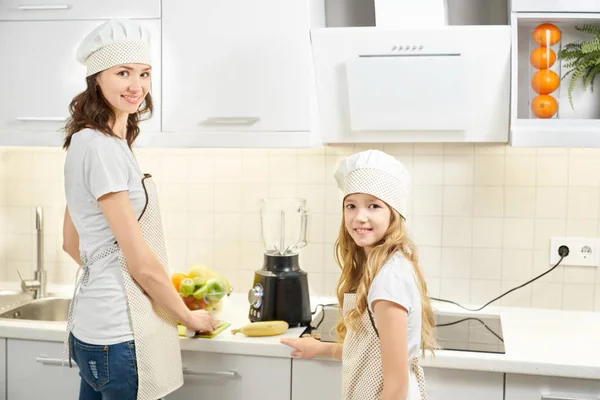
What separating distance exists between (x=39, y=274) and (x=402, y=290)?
147cm

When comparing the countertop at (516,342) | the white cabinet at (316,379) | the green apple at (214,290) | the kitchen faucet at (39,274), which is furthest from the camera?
the kitchen faucet at (39,274)

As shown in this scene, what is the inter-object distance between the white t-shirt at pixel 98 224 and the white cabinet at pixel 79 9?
61 cm

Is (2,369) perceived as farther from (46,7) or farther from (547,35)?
(547,35)

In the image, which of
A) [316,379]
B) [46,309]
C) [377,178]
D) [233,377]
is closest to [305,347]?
[316,379]

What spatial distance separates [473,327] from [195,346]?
2.66 feet

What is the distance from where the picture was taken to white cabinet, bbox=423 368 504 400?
1.85m

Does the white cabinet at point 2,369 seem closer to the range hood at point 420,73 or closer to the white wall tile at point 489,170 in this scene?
the range hood at point 420,73

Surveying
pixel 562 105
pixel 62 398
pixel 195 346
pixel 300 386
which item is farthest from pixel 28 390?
pixel 562 105

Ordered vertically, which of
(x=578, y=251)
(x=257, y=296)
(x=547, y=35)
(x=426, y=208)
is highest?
(x=547, y=35)

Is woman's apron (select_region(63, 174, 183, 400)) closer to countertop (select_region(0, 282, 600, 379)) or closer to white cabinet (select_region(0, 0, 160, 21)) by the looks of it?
countertop (select_region(0, 282, 600, 379))

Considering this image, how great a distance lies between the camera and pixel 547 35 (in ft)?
7.04

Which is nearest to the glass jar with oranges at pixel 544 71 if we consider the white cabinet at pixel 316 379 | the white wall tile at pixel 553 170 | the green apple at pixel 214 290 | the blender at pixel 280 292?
the white wall tile at pixel 553 170

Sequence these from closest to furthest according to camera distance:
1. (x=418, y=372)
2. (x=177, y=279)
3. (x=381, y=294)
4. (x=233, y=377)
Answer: (x=381, y=294) < (x=418, y=372) < (x=233, y=377) < (x=177, y=279)

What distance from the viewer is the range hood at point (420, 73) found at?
2104 millimetres
